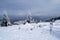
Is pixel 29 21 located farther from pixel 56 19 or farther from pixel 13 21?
pixel 56 19

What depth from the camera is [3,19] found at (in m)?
16.0

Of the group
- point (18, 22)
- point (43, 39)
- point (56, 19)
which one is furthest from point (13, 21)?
point (43, 39)

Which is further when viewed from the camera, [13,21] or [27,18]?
[27,18]

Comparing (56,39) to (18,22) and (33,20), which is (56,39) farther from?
(33,20)

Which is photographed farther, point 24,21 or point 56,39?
point 24,21

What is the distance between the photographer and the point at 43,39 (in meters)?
5.82

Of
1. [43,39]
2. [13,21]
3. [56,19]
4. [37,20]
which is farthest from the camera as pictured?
[37,20]

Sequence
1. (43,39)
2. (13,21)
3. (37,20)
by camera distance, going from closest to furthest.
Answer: (43,39) → (13,21) → (37,20)

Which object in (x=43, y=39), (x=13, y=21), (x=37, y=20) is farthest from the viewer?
(x=37, y=20)

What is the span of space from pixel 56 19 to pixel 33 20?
184 inches

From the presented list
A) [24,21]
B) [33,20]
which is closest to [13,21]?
[24,21]

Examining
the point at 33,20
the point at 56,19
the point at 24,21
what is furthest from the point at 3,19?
the point at 56,19

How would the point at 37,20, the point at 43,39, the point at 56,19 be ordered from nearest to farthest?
the point at 43,39, the point at 56,19, the point at 37,20

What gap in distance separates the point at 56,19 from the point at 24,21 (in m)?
5.54
